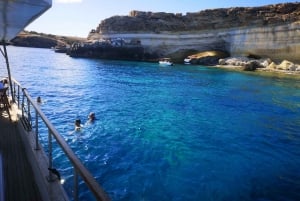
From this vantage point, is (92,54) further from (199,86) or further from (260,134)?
(260,134)

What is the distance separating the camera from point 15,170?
19.4ft

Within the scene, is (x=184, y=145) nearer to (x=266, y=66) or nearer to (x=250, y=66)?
(x=250, y=66)

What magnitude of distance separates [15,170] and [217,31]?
72296 millimetres

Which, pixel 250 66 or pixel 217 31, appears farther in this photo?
pixel 217 31

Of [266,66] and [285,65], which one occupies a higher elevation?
[285,65]

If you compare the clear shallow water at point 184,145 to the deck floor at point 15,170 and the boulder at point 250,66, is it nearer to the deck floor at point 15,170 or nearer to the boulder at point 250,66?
the deck floor at point 15,170

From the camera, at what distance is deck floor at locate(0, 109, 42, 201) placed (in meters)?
5.02

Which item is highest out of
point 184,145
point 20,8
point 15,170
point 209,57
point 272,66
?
point 209,57

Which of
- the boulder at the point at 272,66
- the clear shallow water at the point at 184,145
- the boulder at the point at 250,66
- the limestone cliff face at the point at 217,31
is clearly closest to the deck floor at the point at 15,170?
the clear shallow water at the point at 184,145

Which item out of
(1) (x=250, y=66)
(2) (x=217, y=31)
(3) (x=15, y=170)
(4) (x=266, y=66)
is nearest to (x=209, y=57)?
(2) (x=217, y=31)

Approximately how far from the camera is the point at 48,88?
28.5m

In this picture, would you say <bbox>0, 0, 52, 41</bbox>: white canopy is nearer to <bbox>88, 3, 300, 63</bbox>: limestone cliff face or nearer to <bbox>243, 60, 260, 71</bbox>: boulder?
<bbox>243, 60, 260, 71</bbox>: boulder

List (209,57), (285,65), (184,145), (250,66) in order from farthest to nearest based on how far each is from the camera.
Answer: (209,57)
(250,66)
(285,65)
(184,145)

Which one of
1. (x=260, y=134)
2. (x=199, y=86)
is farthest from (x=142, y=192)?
(x=199, y=86)
